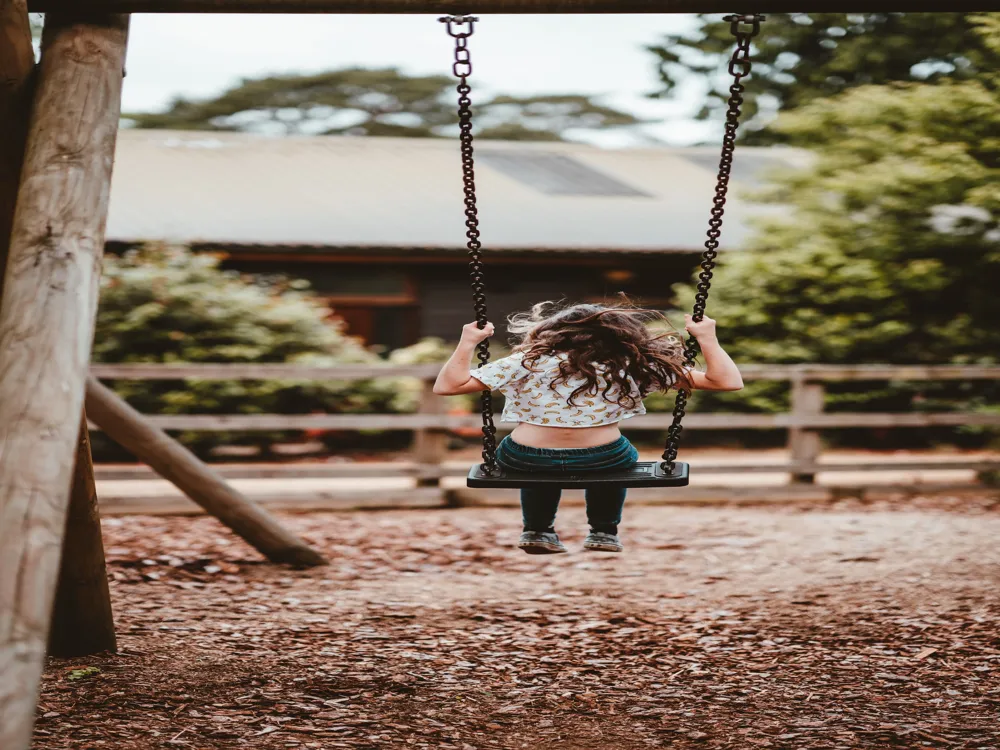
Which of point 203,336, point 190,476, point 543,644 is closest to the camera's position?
point 543,644

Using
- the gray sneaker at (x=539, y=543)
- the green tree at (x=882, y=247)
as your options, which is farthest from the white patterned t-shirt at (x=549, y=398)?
the green tree at (x=882, y=247)

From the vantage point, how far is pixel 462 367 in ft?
12.4

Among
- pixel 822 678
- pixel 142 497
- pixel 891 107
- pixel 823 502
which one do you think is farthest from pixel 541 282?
pixel 822 678

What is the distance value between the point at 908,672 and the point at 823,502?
15.1ft

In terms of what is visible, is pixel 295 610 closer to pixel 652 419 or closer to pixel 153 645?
pixel 153 645

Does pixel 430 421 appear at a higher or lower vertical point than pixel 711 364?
lower

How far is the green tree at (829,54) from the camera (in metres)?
11.4

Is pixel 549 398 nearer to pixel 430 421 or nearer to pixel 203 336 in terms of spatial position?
pixel 430 421

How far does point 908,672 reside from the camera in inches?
163

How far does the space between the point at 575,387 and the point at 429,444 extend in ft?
14.4

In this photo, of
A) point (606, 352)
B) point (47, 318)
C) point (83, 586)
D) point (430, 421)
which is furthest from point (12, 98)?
point (430, 421)

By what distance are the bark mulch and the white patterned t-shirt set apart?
106 cm

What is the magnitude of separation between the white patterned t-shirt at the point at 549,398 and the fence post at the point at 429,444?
14.0 feet

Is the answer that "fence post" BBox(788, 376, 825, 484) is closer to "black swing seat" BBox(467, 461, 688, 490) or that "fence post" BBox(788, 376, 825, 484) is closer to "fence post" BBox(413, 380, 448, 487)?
"fence post" BBox(413, 380, 448, 487)
